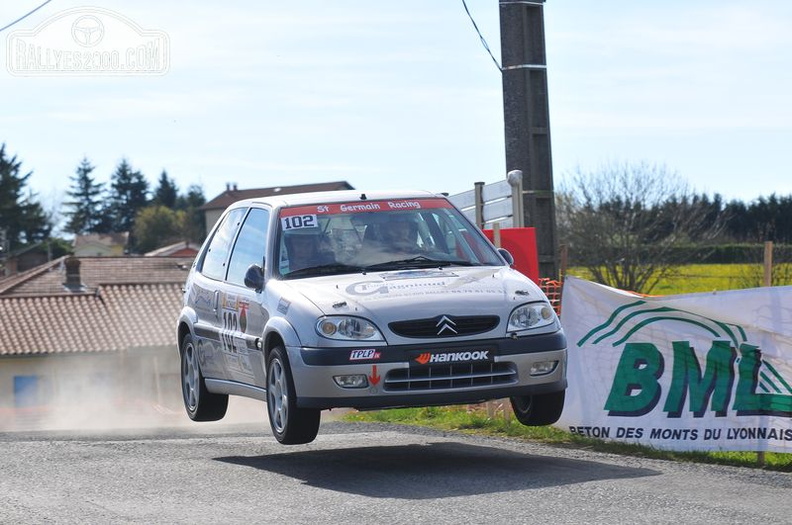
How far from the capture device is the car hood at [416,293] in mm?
8508

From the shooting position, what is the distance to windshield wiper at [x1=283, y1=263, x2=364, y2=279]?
368 inches

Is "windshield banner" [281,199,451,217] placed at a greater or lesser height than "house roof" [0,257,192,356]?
greater

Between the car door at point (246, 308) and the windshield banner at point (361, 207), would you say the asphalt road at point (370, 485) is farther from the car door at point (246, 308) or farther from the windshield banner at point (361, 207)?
the windshield banner at point (361, 207)

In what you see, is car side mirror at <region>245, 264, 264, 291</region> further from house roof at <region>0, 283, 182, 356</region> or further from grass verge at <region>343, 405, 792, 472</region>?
house roof at <region>0, 283, 182, 356</region>

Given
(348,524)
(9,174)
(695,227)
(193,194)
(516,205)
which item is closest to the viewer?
(348,524)

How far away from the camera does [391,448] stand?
10.7 m

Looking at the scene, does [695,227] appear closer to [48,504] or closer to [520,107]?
[520,107]

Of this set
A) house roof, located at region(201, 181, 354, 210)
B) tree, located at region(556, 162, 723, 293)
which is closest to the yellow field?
tree, located at region(556, 162, 723, 293)

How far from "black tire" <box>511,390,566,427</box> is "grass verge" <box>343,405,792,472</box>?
1101 mm

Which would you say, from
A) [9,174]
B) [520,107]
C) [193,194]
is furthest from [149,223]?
[520,107]

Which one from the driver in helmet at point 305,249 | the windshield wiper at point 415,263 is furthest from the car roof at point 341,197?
the windshield wiper at point 415,263

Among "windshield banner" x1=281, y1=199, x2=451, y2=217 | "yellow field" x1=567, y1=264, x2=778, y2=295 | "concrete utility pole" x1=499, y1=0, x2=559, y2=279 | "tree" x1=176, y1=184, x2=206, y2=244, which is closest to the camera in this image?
"windshield banner" x1=281, y1=199, x2=451, y2=217

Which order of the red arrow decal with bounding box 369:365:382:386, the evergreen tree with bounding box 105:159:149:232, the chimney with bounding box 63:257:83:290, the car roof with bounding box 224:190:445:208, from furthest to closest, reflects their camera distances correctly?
1. the evergreen tree with bounding box 105:159:149:232
2. the chimney with bounding box 63:257:83:290
3. the car roof with bounding box 224:190:445:208
4. the red arrow decal with bounding box 369:365:382:386

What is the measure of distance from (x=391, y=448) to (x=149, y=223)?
133308mm
